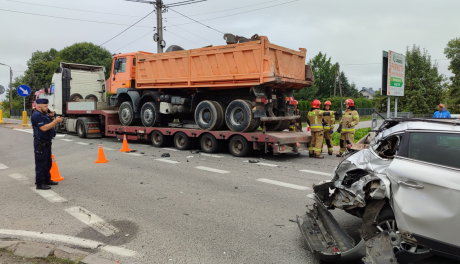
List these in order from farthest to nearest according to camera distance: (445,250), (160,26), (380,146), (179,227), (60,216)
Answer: (160,26) < (60,216) < (179,227) < (380,146) < (445,250)

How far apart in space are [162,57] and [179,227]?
8540 millimetres

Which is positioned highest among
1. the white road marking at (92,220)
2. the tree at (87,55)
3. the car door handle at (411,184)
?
the tree at (87,55)

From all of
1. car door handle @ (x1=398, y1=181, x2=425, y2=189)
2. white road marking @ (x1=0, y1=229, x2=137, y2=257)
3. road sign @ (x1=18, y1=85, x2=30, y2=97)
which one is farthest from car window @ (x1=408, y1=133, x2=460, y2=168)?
road sign @ (x1=18, y1=85, x2=30, y2=97)

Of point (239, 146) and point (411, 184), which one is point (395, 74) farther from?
point (411, 184)

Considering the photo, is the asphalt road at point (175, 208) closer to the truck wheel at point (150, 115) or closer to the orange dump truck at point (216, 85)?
the orange dump truck at point (216, 85)

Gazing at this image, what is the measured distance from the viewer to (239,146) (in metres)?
10.2

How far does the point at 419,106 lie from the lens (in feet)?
84.7

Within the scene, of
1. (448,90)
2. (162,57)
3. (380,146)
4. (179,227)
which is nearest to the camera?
(380,146)

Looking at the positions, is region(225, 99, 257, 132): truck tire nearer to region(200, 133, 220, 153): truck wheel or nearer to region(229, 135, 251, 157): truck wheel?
region(229, 135, 251, 157): truck wheel

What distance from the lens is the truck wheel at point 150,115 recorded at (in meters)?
12.5

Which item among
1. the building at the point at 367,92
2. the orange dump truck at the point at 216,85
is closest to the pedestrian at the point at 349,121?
the orange dump truck at the point at 216,85

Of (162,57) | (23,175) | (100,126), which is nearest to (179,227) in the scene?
(23,175)

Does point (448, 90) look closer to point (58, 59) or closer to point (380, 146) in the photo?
point (380, 146)

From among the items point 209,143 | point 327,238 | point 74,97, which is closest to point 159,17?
point 74,97
